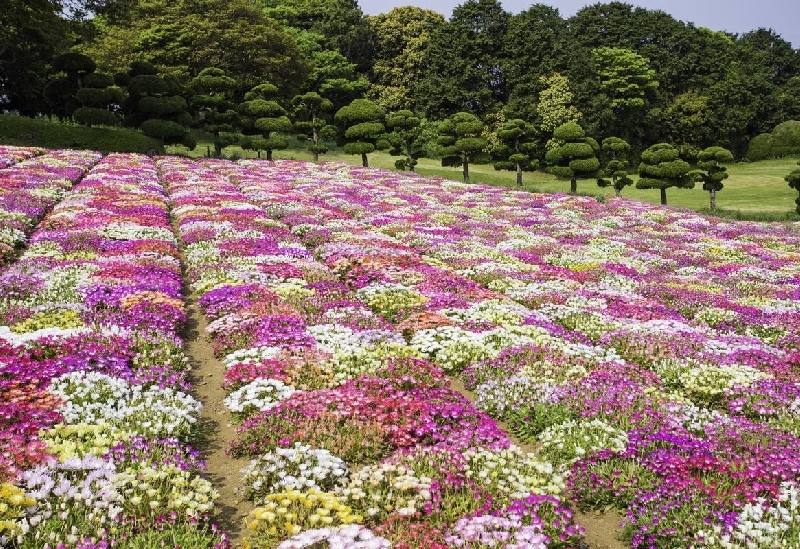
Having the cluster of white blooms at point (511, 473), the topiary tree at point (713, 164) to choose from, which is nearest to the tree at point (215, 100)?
the topiary tree at point (713, 164)

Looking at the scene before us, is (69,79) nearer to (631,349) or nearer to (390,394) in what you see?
(390,394)

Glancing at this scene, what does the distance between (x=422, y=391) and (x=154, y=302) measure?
659 centimetres

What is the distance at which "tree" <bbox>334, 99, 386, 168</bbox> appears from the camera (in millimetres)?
61903

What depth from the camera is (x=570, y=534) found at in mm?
5766

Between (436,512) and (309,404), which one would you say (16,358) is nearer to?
(309,404)

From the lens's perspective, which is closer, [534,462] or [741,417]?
[534,462]

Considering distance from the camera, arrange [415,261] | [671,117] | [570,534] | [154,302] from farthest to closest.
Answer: [671,117] < [415,261] < [154,302] < [570,534]

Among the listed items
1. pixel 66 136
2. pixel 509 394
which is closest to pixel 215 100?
pixel 66 136

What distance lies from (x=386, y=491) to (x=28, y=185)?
1037 inches

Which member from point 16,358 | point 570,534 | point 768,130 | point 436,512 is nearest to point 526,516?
point 570,534

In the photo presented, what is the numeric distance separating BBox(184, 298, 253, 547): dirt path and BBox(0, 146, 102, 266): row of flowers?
7803 millimetres

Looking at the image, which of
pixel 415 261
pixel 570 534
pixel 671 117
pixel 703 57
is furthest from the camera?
pixel 703 57

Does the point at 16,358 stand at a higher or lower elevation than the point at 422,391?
higher

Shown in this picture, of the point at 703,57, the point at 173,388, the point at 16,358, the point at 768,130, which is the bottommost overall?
the point at 173,388
